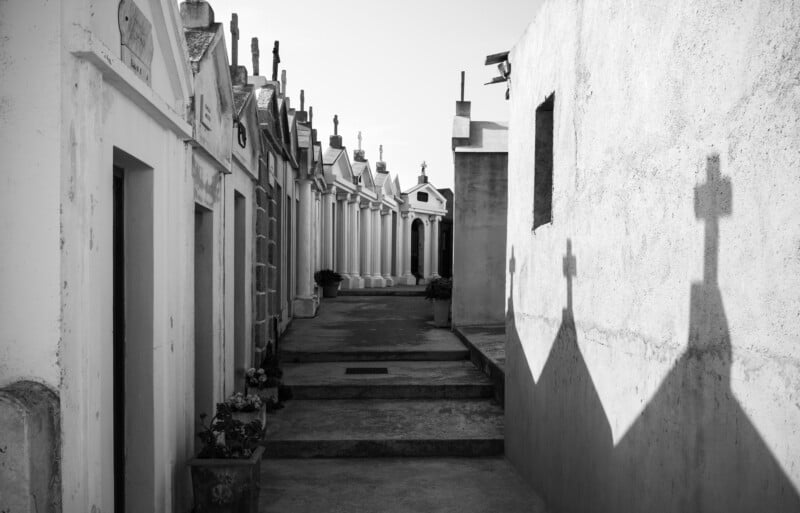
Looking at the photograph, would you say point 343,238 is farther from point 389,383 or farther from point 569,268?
point 569,268

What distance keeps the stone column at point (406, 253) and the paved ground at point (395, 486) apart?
21.0m

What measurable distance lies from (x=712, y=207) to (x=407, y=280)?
2531cm

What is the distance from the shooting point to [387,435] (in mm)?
7574

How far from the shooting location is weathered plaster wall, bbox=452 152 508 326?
1290cm

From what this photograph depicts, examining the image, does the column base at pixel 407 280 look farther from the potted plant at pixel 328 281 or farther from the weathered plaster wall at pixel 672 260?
the weathered plaster wall at pixel 672 260

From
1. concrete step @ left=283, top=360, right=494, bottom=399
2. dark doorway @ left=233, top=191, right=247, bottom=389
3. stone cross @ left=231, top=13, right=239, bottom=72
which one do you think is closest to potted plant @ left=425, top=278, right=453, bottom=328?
concrete step @ left=283, top=360, right=494, bottom=399

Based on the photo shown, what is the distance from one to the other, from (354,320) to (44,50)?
40.4ft

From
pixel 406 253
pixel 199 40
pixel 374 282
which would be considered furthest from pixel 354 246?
pixel 199 40

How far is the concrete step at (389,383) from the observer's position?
903cm

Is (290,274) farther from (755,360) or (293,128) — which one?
(755,360)

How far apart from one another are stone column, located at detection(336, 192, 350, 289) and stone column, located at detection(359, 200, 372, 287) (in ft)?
4.57

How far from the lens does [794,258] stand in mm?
2371

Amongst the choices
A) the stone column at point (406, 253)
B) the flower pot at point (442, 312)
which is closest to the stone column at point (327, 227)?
the stone column at point (406, 253)

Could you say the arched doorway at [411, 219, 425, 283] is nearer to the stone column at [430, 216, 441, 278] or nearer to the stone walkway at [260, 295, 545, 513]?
the stone column at [430, 216, 441, 278]
